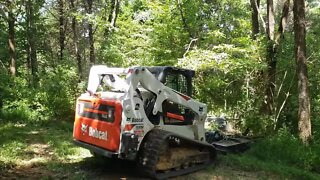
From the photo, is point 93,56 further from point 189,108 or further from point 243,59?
point 189,108

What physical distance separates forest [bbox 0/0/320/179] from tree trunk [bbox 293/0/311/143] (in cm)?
3

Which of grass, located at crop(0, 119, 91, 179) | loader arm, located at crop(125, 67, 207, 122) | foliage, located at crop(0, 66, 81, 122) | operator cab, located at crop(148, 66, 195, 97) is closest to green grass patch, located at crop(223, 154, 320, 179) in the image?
loader arm, located at crop(125, 67, 207, 122)

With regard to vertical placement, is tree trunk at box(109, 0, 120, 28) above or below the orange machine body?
above

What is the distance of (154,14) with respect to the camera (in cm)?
1506

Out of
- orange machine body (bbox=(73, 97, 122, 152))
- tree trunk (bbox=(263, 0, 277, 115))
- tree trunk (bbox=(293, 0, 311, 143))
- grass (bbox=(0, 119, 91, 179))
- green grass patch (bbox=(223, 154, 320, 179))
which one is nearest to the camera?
orange machine body (bbox=(73, 97, 122, 152))

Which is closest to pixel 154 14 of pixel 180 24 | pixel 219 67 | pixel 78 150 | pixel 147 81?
pixel 180 24

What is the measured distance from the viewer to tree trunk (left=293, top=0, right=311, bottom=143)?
34.2 feet

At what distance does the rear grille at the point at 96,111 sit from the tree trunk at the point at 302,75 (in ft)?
20.4

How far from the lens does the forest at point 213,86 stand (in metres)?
8.45

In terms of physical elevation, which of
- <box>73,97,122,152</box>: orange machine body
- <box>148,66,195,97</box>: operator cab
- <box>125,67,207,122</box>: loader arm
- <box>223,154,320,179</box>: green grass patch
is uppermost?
<box>148,66,195,97</box>: operator cab

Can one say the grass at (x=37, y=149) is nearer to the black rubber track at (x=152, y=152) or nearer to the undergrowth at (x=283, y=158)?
the black rubber track at (x=152, y=152)

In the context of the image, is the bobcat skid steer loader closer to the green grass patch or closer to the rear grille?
the rear grille

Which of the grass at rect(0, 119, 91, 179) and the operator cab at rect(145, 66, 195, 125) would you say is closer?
the grass at rect(0, 119, 91, 179)

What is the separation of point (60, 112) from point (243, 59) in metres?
6.84
